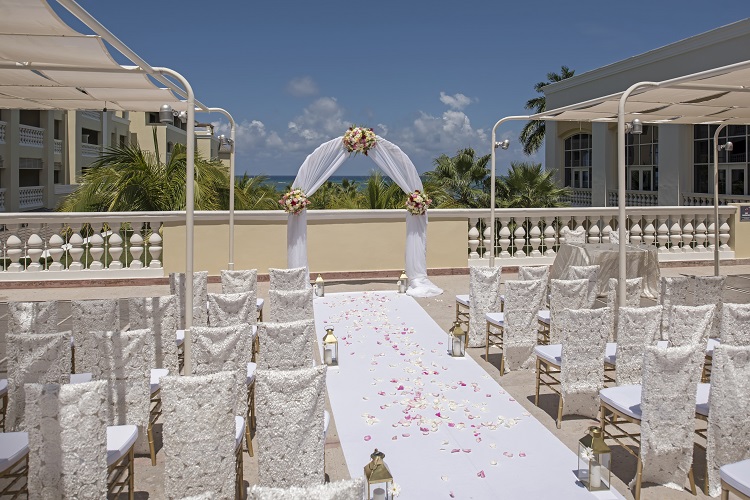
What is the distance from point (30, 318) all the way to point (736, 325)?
18.4 feet

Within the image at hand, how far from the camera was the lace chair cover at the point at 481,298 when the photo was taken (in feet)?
25.0

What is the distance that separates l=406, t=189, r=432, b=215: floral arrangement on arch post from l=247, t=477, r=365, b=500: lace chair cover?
8.57 meters

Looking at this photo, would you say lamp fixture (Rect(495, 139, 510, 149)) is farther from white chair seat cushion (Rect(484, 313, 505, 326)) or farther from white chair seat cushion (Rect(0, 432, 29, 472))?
white chair seat cushion (Rect(0, 432, 29, 472))

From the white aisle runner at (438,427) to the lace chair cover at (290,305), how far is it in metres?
0.68

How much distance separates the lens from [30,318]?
5461 mm

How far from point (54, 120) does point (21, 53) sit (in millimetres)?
31703

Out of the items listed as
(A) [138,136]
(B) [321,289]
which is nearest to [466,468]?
(B) [321,289]

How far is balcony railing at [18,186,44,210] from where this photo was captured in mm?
29859

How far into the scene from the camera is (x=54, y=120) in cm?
3459

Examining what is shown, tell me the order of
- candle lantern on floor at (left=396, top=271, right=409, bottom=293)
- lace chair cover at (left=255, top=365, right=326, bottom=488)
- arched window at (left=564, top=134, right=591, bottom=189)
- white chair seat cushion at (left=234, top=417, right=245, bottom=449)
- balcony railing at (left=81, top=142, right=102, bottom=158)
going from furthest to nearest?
balcony railing at (left=81, top=142, right=102, bottom=158) → arched window at (left=564, top=134, right=591, bottom=189) → candle lantern on floor at (left=396, top=271, right=409, bottom=293) → white chair seat cushion at (left=234, top=417, right=245, bottom=449) → lace chair cover at (left=255, top=365, right=326, bottom=488)

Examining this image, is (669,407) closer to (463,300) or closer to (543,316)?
(543,316)

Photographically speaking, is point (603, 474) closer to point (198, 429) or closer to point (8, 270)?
point (198, 429)

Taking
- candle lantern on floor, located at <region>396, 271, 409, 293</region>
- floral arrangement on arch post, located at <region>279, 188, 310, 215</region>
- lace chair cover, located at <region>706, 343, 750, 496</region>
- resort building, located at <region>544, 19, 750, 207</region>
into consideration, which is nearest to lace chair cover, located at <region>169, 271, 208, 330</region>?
floral arrangement on arch post, located at <region>279, 188, 310, 215</region>

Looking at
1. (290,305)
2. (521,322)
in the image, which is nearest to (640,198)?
(521,322)
